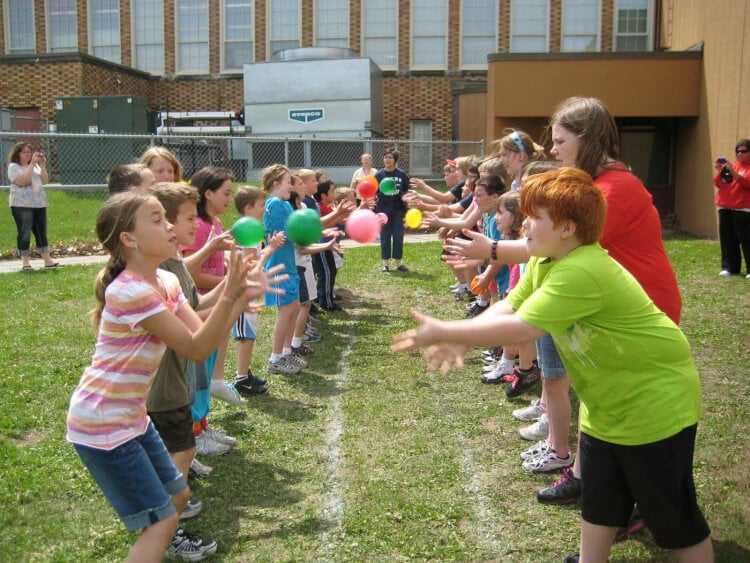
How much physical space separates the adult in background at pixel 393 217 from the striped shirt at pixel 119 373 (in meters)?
9.63

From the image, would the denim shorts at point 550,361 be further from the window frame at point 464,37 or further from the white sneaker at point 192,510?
the window frame at point 464,37

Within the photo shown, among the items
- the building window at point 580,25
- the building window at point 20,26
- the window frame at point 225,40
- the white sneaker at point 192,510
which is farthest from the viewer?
the building window at point 20,26

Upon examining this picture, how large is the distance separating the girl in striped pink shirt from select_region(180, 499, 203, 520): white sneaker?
1.04 m

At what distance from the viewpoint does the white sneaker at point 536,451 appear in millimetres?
4691

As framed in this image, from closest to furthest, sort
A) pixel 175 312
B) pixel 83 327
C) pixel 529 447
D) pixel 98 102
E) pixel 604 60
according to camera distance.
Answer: pixel 175 312
pixel 529 447
pixel 83 327
pixel 604 60
pixel 98 102

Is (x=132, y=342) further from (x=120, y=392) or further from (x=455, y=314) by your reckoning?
(x=455, y=314)

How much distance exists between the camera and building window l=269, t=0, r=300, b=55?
2827 cm

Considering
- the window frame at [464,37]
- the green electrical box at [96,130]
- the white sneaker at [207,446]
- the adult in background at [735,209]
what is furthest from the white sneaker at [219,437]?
the window frame at [464,37]

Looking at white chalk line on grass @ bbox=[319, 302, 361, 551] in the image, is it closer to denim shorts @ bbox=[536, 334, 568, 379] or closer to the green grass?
the green grass

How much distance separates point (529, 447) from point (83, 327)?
5.62 metres

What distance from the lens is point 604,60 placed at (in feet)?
56.5

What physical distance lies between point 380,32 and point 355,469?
2578cm

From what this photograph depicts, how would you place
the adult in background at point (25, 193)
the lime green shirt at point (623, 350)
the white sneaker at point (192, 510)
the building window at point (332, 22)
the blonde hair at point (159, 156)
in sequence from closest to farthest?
the lime green shirt at point (623, 350) < the white sneaker at point (192, 510) < the blonde hair at point (159, 156) < the adult in background at point (25, 193) < the building window at point (332, 22)

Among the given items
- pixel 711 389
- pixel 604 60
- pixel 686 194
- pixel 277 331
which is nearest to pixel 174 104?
pixel 604 60
